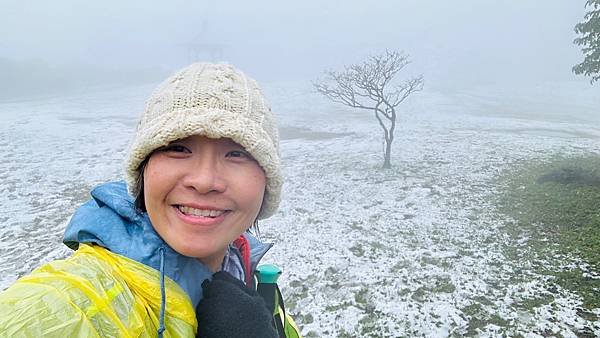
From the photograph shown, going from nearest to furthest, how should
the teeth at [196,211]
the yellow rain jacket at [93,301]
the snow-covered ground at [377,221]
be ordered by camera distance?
the yellow rain jacket at [93,301] → the teeth at [196,211] → the snow-covered ground at [377,221]

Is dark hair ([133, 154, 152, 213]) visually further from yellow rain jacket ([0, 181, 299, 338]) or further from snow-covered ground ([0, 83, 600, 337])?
snow-covered ground ([0, 83, 600, 337])

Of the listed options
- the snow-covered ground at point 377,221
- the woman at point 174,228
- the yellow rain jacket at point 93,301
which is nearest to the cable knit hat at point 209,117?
the woman at point 174,228

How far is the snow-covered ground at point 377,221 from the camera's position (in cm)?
511

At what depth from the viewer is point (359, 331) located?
4.89m

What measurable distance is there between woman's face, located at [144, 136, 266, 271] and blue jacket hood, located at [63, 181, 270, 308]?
0.04 m

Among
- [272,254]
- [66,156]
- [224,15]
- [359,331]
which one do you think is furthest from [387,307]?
[224,15]

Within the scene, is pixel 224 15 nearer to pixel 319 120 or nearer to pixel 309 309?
pixel 319 120

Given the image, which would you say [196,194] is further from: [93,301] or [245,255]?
[245,255]

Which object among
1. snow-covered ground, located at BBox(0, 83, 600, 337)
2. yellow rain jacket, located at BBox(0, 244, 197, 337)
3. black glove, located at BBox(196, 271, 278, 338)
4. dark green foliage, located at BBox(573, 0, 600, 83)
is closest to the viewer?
yellow rain jacket, located at BBox(0, 244, 197, 337)

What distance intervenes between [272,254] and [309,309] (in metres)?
2.07

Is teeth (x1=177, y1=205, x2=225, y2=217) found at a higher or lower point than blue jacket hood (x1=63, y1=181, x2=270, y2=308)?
higher

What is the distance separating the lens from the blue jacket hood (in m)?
1.13

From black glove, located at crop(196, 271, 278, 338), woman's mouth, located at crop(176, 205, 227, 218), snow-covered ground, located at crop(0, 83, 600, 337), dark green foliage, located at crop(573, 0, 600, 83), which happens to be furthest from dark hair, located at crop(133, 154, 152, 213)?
dark green foliage, located at crop(573, 0, 600, 83)

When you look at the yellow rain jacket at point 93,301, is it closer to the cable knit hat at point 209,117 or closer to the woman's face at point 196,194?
the woman's face at point 196,194
